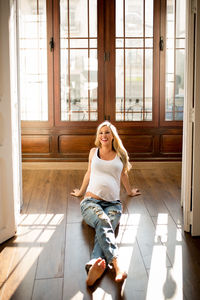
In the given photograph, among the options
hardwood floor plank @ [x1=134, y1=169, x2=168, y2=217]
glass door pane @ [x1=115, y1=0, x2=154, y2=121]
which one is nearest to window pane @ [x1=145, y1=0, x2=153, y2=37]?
glass door pane @ [x1=115, y1=0, x2=154, y2=121]

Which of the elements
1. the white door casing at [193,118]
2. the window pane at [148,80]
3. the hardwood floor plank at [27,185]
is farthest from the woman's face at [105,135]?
the window pane at [148,80]

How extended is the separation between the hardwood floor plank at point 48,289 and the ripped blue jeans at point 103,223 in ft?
0.82

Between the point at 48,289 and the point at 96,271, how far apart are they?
0.31 m

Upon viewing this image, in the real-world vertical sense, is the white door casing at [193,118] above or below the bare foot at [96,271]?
above

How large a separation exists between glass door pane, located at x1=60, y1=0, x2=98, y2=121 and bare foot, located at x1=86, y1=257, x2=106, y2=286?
3469mm

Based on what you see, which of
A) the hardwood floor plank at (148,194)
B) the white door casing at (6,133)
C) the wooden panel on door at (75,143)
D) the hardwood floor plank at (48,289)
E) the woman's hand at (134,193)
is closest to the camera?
the hardwood floor plank at (48,289)

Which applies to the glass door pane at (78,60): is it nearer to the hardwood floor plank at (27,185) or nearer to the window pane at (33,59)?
the window pane at (33,59)

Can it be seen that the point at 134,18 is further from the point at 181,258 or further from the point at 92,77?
the point at 181,258

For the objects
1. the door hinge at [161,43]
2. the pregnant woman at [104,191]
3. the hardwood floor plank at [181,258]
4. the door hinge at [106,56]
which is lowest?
the hardwood floor plank at [181,258]

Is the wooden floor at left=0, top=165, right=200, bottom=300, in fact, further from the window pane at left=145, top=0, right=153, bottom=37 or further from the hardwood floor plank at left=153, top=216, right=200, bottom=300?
the window pane at left=145, top=0, right=153, bottom=37

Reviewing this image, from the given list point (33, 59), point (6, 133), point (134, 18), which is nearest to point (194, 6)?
point (6, 133)

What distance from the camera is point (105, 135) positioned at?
353 cm

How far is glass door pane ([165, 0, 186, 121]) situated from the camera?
5.55m

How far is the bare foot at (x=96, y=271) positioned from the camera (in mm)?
2401
